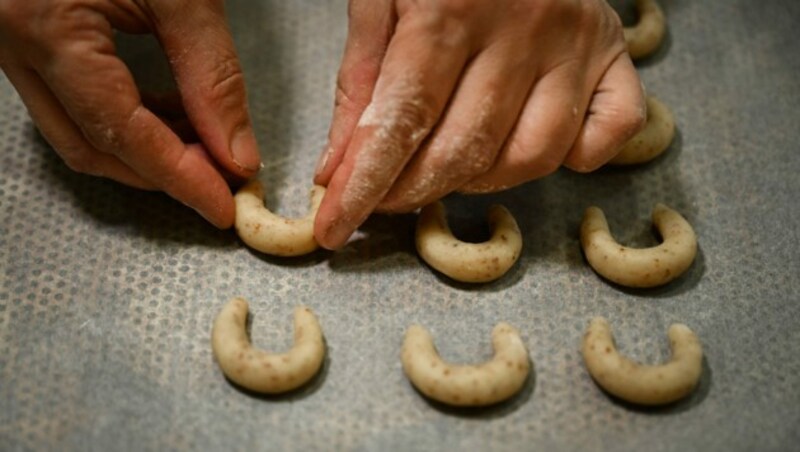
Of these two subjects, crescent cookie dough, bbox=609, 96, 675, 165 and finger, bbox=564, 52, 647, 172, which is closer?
finger, bbox=564, 52, 647, 172

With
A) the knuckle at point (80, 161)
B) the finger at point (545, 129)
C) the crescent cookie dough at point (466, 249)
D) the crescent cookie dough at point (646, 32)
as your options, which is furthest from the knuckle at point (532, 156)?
the knuckle at point (80, 161)

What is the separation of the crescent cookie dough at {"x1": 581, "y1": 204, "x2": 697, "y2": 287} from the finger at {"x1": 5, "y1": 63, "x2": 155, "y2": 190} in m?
0.74

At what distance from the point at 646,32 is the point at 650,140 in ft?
1.02

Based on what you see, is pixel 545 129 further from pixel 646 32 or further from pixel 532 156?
pixel 646 32

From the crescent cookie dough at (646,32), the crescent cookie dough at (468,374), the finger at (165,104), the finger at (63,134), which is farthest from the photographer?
the crescent cookie dough at (646,32)

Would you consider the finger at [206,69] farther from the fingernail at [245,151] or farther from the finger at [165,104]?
the finger at [165,104]

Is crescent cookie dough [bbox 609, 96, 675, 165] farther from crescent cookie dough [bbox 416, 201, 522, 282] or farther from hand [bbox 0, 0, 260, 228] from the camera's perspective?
hand [bbox 0, 0, 260, 228]

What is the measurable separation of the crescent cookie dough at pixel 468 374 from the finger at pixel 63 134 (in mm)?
529

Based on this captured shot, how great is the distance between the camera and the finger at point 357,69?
1355 millimetres

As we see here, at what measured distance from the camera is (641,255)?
4.52ft

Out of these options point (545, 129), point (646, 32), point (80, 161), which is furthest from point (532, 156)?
point (80, 161)

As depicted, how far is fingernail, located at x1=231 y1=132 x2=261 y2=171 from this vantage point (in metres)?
1.42

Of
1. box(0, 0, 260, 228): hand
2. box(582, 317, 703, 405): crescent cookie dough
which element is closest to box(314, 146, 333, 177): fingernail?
box(0, 0, 260, 228): hand

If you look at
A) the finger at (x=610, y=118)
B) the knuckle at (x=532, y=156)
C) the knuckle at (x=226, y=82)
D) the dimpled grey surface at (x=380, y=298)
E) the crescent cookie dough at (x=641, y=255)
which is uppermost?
the finger at (x=610, y=118)
